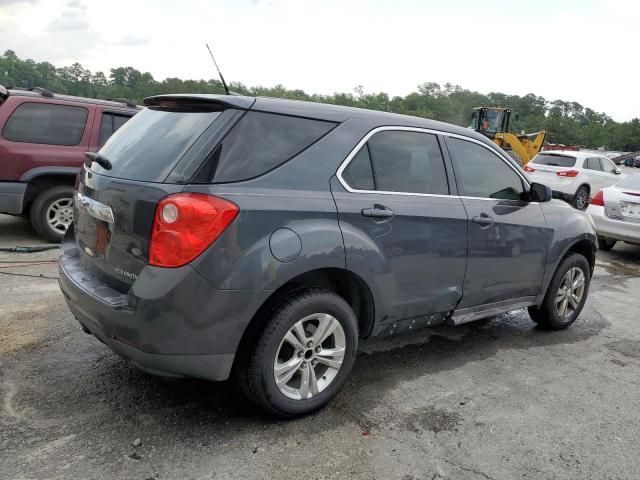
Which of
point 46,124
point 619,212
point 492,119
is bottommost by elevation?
point 619,212

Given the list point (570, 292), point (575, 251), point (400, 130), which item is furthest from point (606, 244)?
point (400, 130)

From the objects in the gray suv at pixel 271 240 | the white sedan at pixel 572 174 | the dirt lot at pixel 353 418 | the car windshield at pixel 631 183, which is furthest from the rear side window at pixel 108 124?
the white sedan at pixel 572 174

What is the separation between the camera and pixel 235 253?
8.41ft

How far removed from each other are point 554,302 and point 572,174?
11306mm

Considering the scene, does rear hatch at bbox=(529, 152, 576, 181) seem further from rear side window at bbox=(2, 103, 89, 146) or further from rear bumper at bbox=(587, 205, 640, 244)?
rear side window at bbox=(2, 103, 89, 146)

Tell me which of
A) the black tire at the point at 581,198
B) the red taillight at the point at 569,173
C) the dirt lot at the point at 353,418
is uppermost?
the red taillight at the point at 569,173

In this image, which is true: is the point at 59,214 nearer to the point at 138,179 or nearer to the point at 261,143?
the point at 138,179

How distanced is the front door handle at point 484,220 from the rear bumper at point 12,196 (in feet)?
17.3

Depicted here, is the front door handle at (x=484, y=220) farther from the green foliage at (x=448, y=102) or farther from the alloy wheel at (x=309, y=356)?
the green foliage at (x=448, y=102)

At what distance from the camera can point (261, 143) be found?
2.82 metres

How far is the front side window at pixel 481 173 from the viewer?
380cm

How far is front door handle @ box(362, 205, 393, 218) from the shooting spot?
3.09 m

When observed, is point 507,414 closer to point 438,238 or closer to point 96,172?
point 438,238

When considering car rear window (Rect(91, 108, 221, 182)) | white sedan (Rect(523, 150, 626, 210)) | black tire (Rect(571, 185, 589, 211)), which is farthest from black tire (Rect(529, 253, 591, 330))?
black tire (Rect(571, 185, 589, 211))
